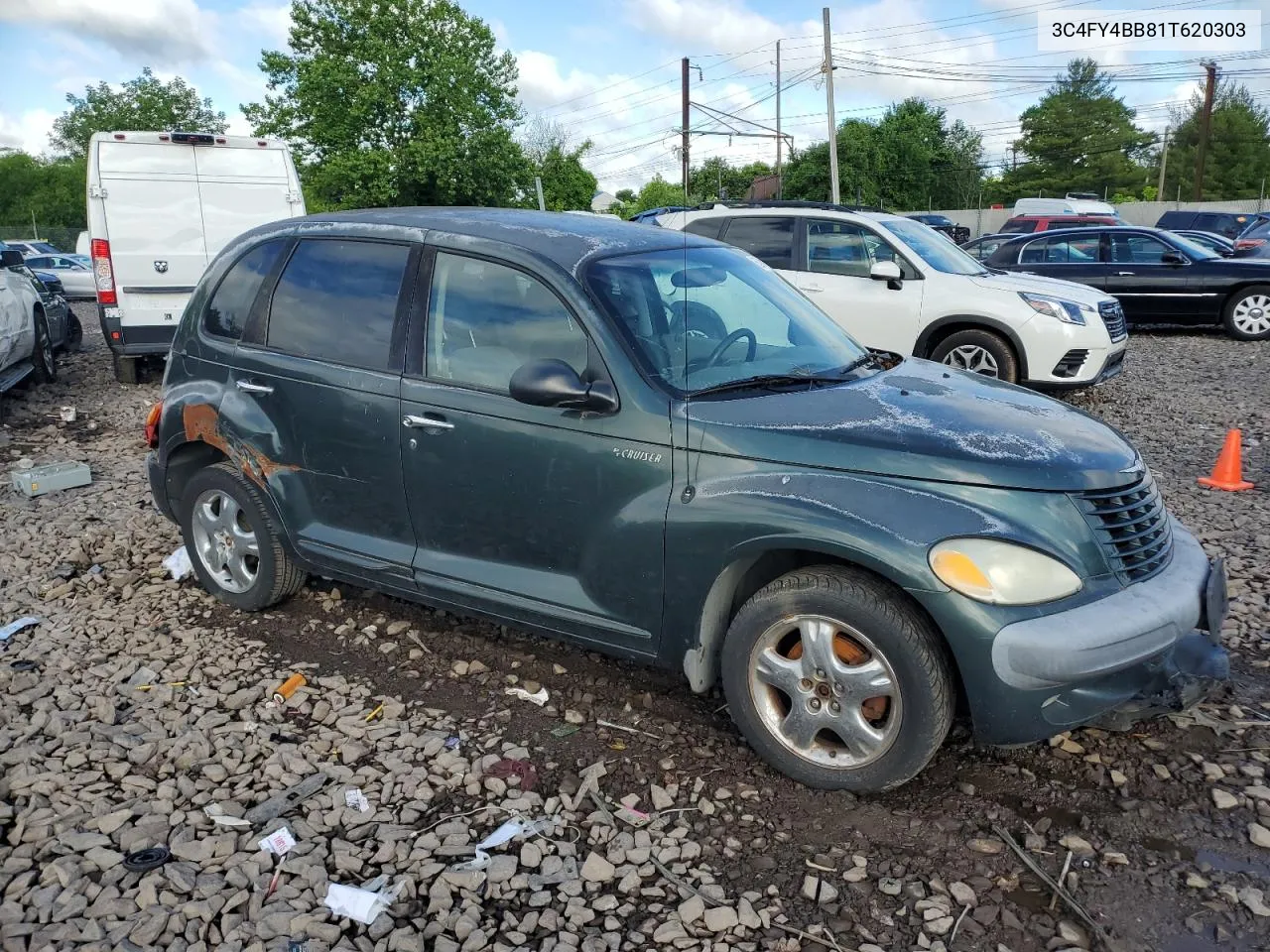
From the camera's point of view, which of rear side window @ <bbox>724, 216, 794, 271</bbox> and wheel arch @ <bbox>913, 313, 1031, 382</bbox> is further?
rear side window @ <bbox>724, 216, 794, 271</bbox>

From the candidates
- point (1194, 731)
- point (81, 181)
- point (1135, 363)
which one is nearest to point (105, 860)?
point (1194, 731)

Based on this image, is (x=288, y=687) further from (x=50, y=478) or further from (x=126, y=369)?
(x=126, y=369)

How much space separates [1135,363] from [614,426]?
35.0 ft

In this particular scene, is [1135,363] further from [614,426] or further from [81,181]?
[81,181]

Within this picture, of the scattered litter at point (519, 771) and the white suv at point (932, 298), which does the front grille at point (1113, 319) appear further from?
the scattered litter at point (519, 771)

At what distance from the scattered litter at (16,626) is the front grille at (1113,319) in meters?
8.79

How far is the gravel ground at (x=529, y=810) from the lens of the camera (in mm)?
2664

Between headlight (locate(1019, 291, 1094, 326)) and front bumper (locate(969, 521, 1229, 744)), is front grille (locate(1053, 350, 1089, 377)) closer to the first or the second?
headlight (locate(1019, 291, 1094, 326))

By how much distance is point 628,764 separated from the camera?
3.43m

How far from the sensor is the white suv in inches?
351

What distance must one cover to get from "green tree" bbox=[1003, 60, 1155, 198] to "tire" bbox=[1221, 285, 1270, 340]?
65.8 m

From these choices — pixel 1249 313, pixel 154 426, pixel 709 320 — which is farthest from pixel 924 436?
pixel 1249 313

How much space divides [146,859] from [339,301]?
2.26m

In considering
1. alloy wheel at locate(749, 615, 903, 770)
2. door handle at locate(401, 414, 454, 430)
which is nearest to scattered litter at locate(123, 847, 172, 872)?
door handle at locate(401, 414, 454, 430)
